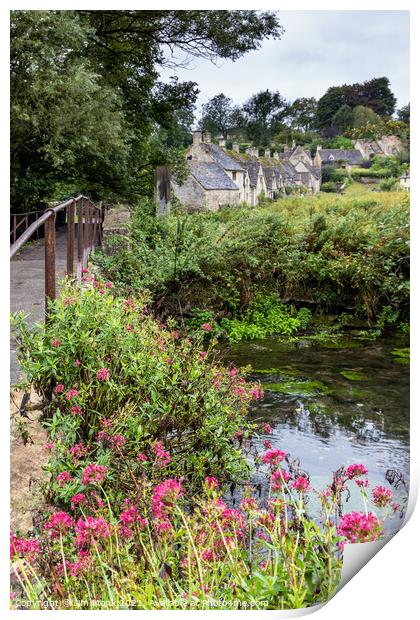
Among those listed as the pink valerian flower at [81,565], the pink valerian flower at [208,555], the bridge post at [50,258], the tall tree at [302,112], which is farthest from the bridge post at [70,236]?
the pink valerian flower at [208,555]

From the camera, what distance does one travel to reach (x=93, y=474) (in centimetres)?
230

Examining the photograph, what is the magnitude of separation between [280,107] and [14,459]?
8.07 ft

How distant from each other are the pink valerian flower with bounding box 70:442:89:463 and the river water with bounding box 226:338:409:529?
48.3 inches

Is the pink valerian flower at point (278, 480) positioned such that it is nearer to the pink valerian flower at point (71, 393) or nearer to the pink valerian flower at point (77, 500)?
the pink valerian flower at point (77, 500)

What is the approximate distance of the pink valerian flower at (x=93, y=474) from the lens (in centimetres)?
222

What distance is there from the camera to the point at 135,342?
118 inches

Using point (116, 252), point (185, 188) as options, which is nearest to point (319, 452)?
point (185, 188)

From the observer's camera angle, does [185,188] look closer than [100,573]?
No

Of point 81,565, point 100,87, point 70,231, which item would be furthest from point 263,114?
Answer: point 81,565

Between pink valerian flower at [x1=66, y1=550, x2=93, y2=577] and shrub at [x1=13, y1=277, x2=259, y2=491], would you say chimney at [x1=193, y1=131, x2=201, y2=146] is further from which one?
pink valerian flower at [x1=66, y1=550, x2=93, y2=577]

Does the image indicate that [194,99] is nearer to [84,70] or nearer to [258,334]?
[84,70]

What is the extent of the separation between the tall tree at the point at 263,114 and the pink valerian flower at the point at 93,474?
2.21 meters

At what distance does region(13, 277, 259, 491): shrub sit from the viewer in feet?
8.75

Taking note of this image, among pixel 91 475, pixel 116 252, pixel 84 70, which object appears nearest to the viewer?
pixel 91 475
